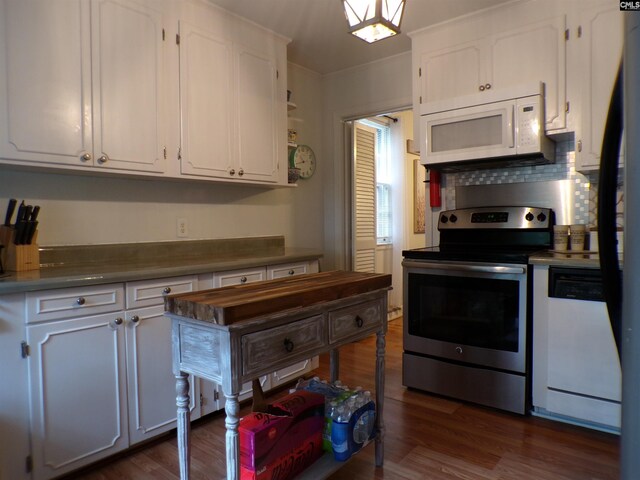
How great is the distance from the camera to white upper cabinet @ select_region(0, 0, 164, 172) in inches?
73.0

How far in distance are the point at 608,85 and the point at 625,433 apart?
8.02 ft

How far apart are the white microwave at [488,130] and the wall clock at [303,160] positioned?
1190 mm

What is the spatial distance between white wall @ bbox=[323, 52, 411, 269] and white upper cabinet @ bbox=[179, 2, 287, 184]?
2.91 ft

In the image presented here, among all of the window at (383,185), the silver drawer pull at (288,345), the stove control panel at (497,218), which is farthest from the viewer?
the window at (383,185)

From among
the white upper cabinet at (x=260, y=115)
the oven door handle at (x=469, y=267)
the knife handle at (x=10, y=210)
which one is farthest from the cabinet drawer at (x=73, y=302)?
the oven door handle at (x=469, y=267)

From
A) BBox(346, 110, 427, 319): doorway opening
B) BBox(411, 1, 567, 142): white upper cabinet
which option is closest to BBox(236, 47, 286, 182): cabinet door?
BBox(411, 1, 567, 142): white upper cabinet

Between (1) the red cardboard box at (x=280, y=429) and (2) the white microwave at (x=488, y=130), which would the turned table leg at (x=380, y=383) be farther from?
(2) the white microwave at (x=488, y=130)

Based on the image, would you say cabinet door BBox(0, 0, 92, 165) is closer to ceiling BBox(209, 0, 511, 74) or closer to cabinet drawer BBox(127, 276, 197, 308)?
cabinet drawer BBox(127, 276, 197, 308)

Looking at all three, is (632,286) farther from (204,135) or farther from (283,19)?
(283,19)

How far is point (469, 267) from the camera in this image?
2502 millimetres

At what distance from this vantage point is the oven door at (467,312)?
7.81 ft

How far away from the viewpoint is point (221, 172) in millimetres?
2703

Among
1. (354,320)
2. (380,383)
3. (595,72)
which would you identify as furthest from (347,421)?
(595,72)

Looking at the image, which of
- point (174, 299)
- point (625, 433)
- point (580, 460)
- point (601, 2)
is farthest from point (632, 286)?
point (601, 2)
